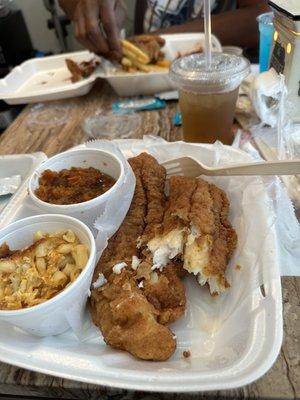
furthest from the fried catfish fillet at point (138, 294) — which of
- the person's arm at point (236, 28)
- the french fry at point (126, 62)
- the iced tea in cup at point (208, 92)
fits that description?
the person's arm at point (236, 28)

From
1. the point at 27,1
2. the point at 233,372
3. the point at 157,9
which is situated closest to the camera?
the point at 233,372

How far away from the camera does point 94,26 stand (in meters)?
1.48

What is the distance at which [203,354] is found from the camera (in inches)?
23.1

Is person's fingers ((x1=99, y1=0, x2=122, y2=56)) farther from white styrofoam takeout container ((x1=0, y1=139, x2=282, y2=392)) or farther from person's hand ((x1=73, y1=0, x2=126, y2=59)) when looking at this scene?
white styrofoam takeout container ((x1=0, y1=139, x2=282, y2=392))

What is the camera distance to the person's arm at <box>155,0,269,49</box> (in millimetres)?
1766

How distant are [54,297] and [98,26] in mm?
1257

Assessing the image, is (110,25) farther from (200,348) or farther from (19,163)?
(200,348)

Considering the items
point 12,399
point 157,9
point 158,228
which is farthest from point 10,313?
point 157,9

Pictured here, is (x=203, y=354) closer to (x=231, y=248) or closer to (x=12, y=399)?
(x=231, y=248)

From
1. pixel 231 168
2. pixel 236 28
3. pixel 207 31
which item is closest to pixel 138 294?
pixel 231 168

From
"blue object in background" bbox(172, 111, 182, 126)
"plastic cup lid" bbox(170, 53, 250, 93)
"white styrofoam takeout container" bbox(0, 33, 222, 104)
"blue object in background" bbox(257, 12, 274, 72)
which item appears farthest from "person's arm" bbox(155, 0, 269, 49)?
"plastic cup lid" bbox(170, 53, 250, 93)

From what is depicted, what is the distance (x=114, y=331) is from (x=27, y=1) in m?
3.21

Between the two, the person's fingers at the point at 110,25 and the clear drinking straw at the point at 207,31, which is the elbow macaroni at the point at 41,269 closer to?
the clear drinking straw at the point at 207,31

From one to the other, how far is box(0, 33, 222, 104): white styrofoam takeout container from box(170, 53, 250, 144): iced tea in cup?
1.27ft
